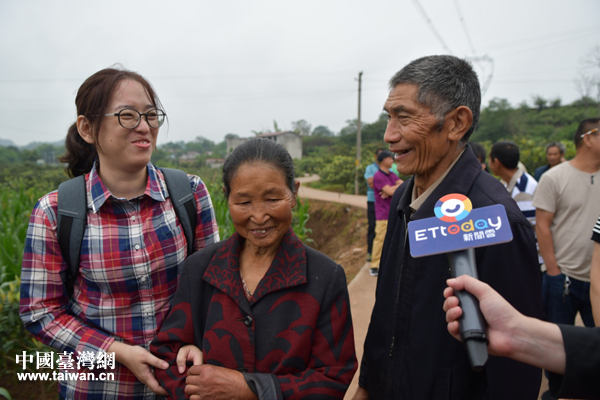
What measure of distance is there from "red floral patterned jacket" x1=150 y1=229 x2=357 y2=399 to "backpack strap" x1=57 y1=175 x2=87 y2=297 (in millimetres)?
→ 445

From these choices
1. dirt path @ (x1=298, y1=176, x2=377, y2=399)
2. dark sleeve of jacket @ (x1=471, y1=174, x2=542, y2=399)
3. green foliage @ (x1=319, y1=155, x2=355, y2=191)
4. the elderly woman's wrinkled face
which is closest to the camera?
dark sleeve of jacket @ (x1=471, y1=174, x2=542, y2=399)

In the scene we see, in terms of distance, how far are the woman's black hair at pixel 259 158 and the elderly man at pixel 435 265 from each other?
417mm

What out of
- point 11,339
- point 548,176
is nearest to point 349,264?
point 548,176

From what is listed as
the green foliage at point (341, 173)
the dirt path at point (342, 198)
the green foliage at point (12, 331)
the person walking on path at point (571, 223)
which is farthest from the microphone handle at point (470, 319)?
the green foliage at point (341, 173)

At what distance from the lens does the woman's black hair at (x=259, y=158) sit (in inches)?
51.7

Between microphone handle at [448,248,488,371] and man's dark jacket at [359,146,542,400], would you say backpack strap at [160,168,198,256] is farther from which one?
microphone handle at [448,248,488,371]

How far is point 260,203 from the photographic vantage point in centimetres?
131

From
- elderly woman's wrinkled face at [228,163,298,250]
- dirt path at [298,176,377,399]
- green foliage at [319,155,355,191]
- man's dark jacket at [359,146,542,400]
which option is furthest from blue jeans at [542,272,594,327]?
green foliage at [319,155,355,191]

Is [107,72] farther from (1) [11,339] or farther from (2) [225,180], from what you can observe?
(1) [11,339]

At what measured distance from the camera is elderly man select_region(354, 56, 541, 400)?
3.54 feet

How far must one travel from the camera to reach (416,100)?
1287 mm

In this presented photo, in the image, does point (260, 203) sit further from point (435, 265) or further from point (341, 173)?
point (341, 173)

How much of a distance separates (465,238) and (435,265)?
39 centimetres

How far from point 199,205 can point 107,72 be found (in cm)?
68
